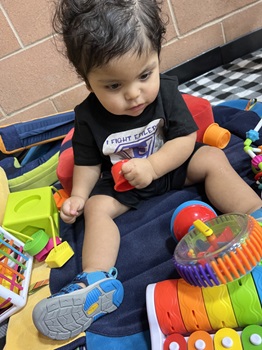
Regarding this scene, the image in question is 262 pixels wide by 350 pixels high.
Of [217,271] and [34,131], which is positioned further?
[34,131]

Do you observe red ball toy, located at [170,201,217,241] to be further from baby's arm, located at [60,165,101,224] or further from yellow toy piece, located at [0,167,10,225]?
yellow toy piece, located at [0,167,10,225]

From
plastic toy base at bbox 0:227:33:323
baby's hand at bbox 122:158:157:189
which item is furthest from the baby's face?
plastic toy base at bbox 0:227:33:323

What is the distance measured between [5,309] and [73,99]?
1.08 metres

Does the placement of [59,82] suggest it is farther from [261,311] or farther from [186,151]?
[261,311]

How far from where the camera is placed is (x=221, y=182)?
0.88m

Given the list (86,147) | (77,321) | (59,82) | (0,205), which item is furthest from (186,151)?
(59,82)

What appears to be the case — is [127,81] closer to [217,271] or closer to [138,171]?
[138,171]

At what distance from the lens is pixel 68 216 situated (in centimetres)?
98

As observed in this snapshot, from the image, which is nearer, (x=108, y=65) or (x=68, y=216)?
(x=108, y=65)

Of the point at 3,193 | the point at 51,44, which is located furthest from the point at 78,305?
the point at 51,44

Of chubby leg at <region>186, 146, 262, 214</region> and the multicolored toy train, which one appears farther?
chubby leg at <region>186, 146, 262, 214</region>

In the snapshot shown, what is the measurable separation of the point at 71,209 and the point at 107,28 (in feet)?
1.62

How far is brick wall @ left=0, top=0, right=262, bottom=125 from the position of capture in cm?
147

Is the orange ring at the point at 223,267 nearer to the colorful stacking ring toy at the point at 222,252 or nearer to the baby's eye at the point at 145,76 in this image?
the colorful stacking ring toy at the point at 222,252
